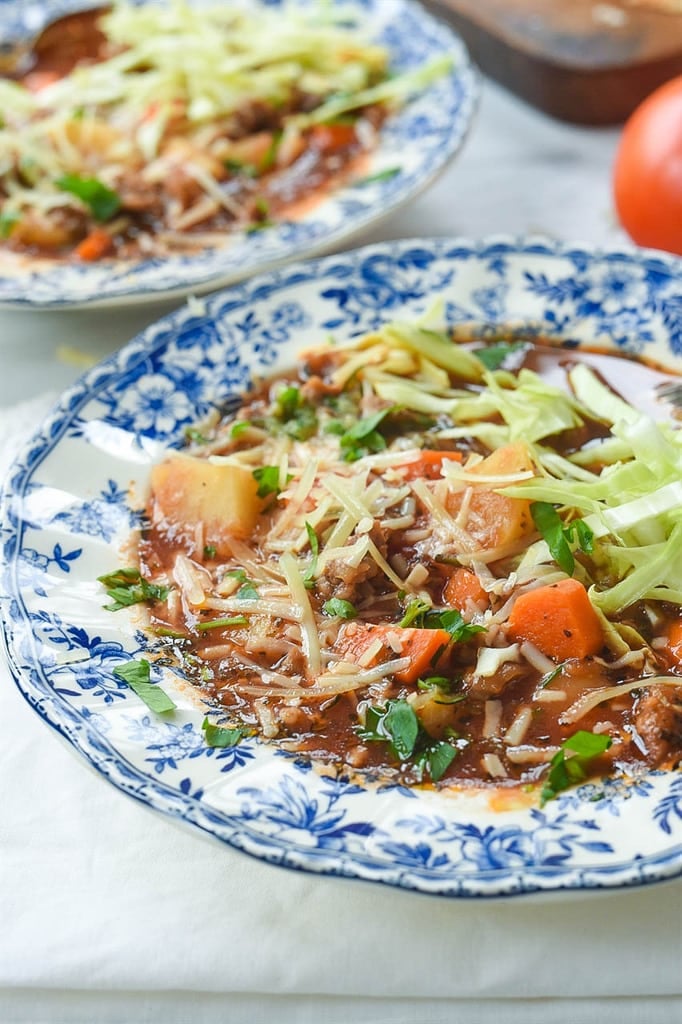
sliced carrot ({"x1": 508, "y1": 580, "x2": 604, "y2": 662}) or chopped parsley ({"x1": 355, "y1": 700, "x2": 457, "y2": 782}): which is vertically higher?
sliced carrot ({"x1": 508, "y1": 580, "x2": 604, "y2": 662})

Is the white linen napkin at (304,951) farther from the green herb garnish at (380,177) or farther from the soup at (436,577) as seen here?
the green herb garnish at (380,177)

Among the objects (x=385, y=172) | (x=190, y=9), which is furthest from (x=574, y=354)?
(x=190, y=9)

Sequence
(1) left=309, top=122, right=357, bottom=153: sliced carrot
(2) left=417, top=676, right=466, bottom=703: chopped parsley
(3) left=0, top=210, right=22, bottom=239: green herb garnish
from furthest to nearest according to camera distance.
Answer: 1. (1) left=309, top=122, right=357, bottom=153: sliced carrot
2. (3) left=0, top=210, right=22, bottom=239: green herb garnish
3. (2) left=417, top=676, right=466, bottom=703: chopped parsley

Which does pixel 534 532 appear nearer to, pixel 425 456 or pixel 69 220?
pixel 425 456

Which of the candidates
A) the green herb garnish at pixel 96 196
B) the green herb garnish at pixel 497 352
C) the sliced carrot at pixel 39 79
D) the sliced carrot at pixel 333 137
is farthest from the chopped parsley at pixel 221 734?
the sliced carrot at pixel 39 79

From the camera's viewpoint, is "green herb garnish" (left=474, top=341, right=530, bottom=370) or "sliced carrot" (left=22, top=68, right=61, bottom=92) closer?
"green herb garnish" (left=474, top=341, right=530, bottom=370)

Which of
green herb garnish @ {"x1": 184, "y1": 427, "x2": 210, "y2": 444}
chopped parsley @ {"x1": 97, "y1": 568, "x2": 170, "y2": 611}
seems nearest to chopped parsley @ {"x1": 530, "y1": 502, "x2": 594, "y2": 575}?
chopped parsley @ {"x1": 97, "y1": 568, "x2": 170, "y2": 611}

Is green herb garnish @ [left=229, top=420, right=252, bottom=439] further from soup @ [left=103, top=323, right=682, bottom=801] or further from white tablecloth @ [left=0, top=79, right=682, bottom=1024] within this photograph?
white tablecloth @ [left=0, top=79, right=682, bottom=1024]
